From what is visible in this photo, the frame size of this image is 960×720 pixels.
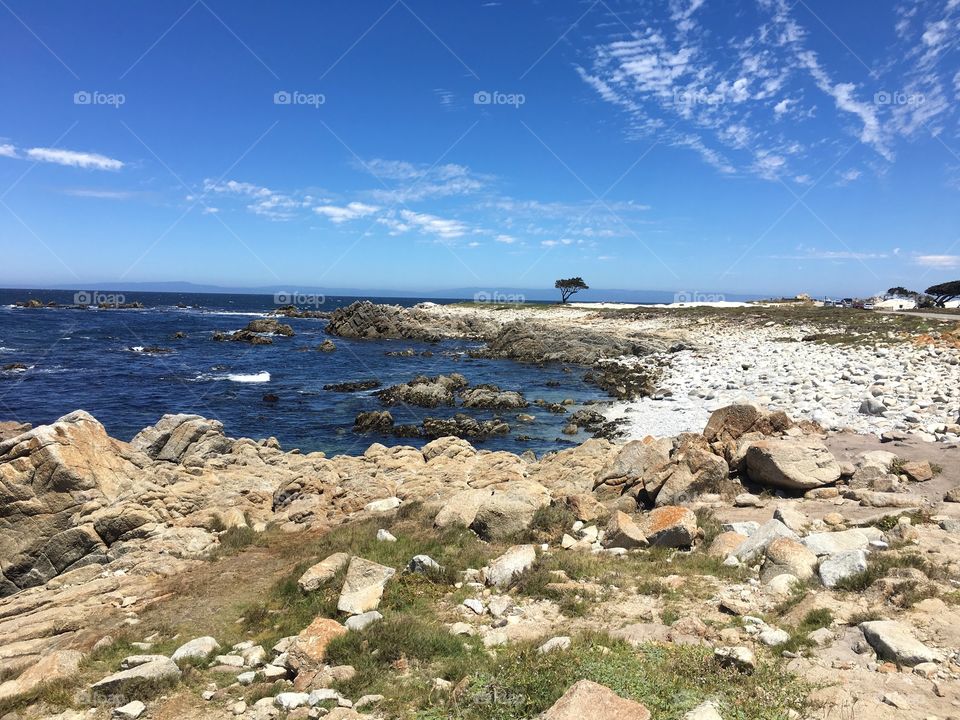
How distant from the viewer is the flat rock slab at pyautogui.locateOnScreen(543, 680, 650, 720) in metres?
5.03

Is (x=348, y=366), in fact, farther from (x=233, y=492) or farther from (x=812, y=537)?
(x=812, y=537)

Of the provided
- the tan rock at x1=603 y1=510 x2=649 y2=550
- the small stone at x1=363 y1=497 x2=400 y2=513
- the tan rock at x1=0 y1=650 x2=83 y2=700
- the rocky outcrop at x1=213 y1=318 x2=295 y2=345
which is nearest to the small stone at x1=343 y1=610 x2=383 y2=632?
the tan rock at x1=0 y1=650 x2=83 y2=700

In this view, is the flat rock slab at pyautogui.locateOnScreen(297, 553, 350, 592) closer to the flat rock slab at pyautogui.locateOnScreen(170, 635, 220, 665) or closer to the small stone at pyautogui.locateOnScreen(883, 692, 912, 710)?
the flat rock slab at pyautogui.locateOnScreen(170, 635, 220, 665)

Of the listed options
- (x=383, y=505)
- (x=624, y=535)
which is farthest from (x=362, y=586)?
(x=383, y=505)

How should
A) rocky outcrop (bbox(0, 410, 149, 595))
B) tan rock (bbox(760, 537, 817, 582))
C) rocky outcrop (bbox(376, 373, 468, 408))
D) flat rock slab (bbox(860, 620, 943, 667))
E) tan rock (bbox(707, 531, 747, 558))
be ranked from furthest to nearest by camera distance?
rocky outcrop (bbox(376, 373, 468, 408))
rocky outcrop (bbox(0, 410, 149, 595))
tan rock (bbox(707, 531, 747, 558))
tan rock (bbox(760, 537, 817, 582))
flat rock slab (bbox(860, 620, 943, 667))

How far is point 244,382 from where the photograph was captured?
136 ft


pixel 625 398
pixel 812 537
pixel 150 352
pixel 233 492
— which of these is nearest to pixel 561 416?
pixel 625 398

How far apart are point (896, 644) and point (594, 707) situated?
354 cm

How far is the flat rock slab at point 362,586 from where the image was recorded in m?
8.45

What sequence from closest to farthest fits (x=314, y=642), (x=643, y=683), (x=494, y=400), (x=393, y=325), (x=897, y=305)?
(x=643, y=683)
(x=314, y=642)
(x=494, y=400)
(x=897, y=305)
(x=393, y=325)

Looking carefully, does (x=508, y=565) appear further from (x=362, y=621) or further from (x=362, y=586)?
(x=362, y=621)

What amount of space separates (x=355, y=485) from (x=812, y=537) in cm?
1142

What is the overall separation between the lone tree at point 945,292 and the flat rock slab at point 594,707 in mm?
95418

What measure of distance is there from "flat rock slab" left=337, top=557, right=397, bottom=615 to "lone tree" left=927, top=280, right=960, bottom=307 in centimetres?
9465
